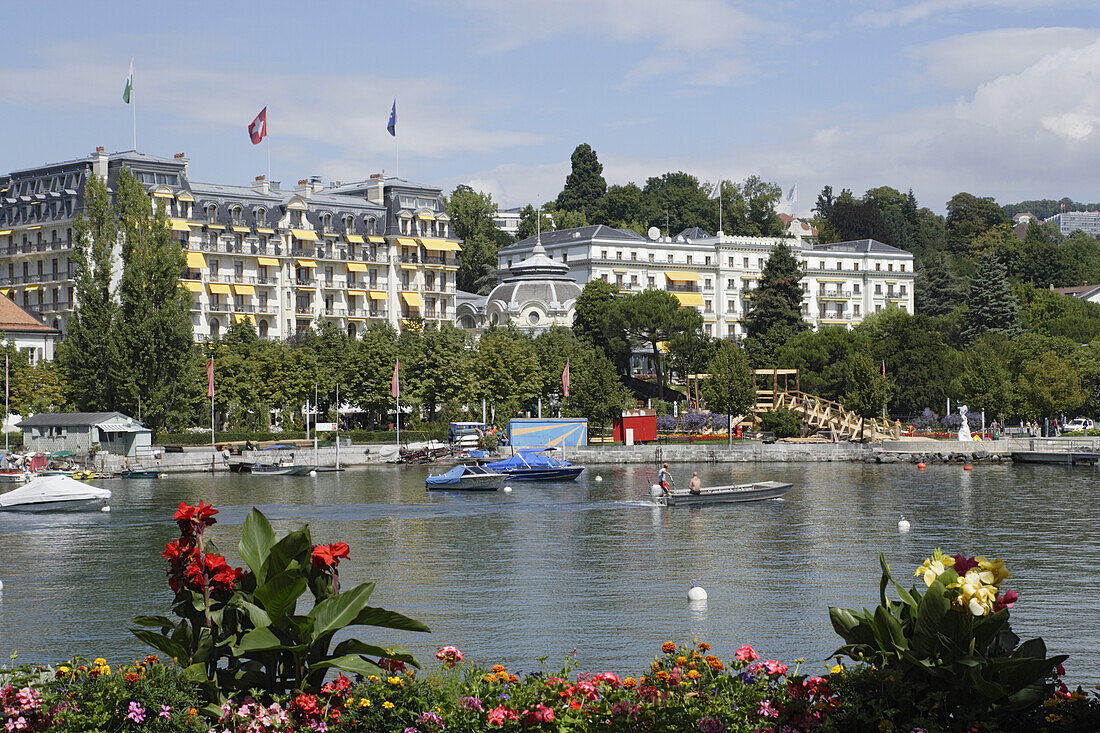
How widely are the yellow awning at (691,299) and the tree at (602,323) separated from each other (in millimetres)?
23896

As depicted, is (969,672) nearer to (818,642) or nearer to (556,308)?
(818,642)

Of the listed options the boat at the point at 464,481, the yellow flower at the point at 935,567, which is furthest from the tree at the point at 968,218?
the yellow flower at the point at 935,567

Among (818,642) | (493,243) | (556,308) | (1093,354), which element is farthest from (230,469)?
(493,243)

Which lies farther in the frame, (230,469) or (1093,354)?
(1093,354)

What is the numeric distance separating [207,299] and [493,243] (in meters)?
54.9

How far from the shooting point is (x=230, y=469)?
8519cm

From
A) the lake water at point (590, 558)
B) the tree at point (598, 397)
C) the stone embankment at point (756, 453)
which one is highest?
the tree at point (598, 397)

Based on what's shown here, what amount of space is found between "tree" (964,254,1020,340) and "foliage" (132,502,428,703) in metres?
125

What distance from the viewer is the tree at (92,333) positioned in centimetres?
8612

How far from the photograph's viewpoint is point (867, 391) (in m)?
101

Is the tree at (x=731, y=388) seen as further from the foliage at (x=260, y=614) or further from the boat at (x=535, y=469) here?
the foliage at (x=260, y=614)

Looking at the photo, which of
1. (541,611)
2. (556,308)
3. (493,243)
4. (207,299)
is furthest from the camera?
(493,243)

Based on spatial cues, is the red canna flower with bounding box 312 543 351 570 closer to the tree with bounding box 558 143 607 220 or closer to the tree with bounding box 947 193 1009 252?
the tree with bounding box 558 143 607 220

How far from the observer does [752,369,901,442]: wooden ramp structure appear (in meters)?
103
